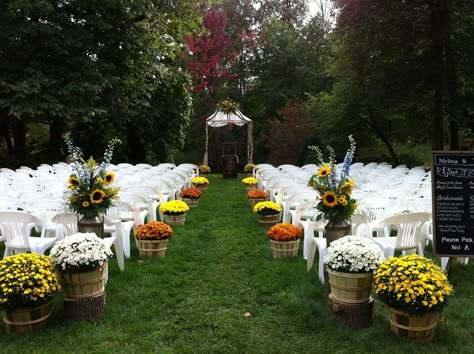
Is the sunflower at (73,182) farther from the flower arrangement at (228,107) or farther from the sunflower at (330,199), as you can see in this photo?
the flower arrangement at (228,107)

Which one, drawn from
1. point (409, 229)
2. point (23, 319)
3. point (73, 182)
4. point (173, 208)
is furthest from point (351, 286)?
point (173, 208)

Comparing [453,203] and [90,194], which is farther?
[90,194]

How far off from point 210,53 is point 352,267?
82.0ft

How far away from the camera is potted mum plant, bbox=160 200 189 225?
7905mm

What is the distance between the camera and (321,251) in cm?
481

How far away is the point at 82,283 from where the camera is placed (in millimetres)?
3801

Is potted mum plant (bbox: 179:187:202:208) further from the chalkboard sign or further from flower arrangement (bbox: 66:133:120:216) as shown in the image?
the chalkboard sign

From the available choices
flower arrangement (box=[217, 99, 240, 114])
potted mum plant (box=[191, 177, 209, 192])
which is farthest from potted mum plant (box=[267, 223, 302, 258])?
flower arrangement (box=[217, 99, 240, 114])

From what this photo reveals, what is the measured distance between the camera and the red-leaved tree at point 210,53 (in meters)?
26.3

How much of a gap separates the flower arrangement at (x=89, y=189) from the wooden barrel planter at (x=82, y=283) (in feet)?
3.37

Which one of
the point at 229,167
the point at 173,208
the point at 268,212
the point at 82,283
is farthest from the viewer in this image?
the point at 229,167

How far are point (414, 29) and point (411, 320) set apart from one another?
11.4 metres

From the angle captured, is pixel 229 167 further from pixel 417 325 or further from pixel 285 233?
pixel 417 325

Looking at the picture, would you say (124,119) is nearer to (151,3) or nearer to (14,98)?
(151,3)
